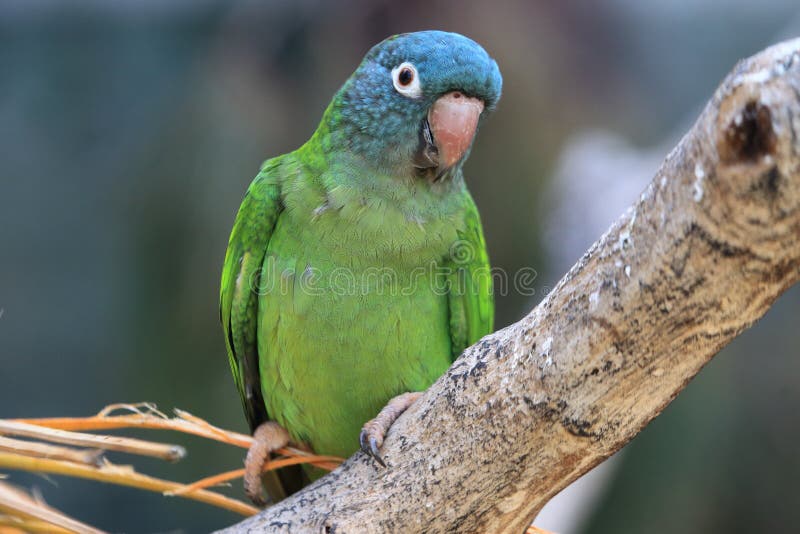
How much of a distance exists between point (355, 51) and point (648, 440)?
3098 millimetres

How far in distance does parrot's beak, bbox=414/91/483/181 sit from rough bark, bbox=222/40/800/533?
77cm

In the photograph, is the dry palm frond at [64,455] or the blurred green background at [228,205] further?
the blurred green background at [228,205]

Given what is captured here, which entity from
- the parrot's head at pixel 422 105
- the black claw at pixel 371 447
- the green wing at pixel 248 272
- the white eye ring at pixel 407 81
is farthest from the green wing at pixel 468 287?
the black claw at pixel 371 447

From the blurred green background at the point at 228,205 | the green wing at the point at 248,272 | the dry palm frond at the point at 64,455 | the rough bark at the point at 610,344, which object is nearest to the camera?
the rough bark at the point at 610,344

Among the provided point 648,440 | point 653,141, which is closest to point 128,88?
point 653,141

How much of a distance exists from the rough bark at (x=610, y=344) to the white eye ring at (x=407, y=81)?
2.89 ft

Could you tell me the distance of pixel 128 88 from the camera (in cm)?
539

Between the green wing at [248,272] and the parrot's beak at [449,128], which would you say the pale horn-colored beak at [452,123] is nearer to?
the parrot's beak at [449,128]

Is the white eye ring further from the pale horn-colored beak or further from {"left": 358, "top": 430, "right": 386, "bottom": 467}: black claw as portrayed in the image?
{"left": 358, "top": 430, "right": 386, "bottom": 467}: black claw

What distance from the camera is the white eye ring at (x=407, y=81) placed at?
6.68 feet

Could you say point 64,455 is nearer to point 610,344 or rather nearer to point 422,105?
point 610,344

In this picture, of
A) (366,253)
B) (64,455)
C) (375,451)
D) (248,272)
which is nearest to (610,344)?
(375,451)

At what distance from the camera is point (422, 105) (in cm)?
205

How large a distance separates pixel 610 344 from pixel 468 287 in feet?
3.37
